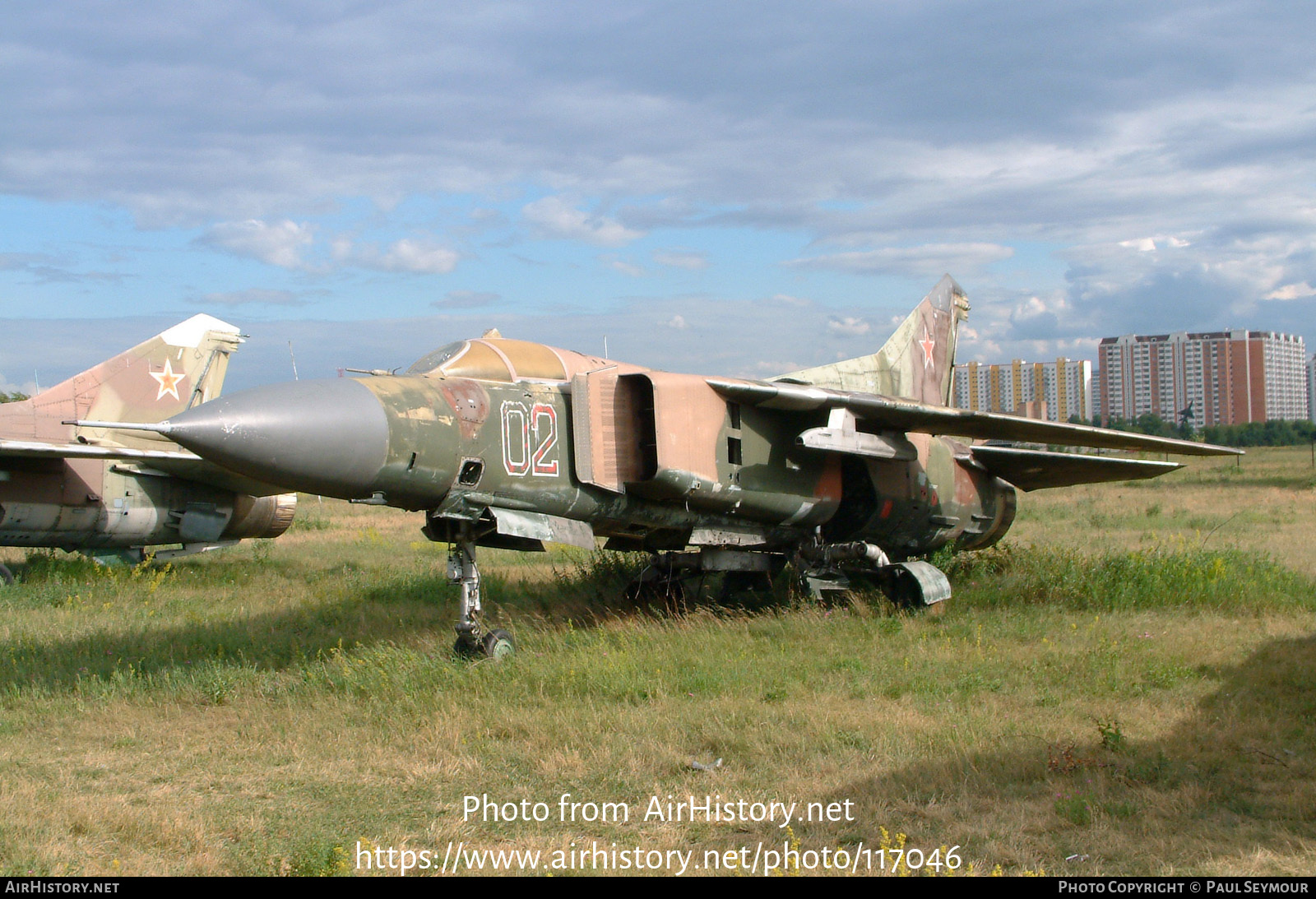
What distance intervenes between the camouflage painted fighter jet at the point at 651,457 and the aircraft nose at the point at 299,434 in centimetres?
1

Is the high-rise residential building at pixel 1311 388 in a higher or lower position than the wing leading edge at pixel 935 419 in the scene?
higher

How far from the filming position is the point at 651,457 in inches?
359

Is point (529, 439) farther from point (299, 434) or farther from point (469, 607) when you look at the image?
point (299, 434)

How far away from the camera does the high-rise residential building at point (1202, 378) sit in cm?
11156

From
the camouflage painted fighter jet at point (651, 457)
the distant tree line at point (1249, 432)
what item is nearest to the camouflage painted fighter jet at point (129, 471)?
the camouflage painted fighter jet at point (651, 457)

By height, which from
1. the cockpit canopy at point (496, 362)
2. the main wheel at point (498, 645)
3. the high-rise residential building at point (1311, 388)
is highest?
the high-rise residential building at point (1311, 388)

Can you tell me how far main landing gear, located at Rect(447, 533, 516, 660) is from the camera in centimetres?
848

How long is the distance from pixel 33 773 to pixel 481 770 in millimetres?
2899

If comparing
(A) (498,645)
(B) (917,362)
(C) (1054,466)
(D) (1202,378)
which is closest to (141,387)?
(A) (498,645)

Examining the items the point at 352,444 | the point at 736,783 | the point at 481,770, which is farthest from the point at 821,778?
the point at 352,444

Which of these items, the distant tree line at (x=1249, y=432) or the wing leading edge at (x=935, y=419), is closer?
the wing leading edge at (x=935, y=419)

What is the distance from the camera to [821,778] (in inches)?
227

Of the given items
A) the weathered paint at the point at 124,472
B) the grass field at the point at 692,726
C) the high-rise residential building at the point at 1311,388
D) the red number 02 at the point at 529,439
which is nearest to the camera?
the grass field at the point at 692,726

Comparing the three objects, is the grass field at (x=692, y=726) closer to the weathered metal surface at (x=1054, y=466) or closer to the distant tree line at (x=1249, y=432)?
the weathered metal surface at (x=1054, y=466)
